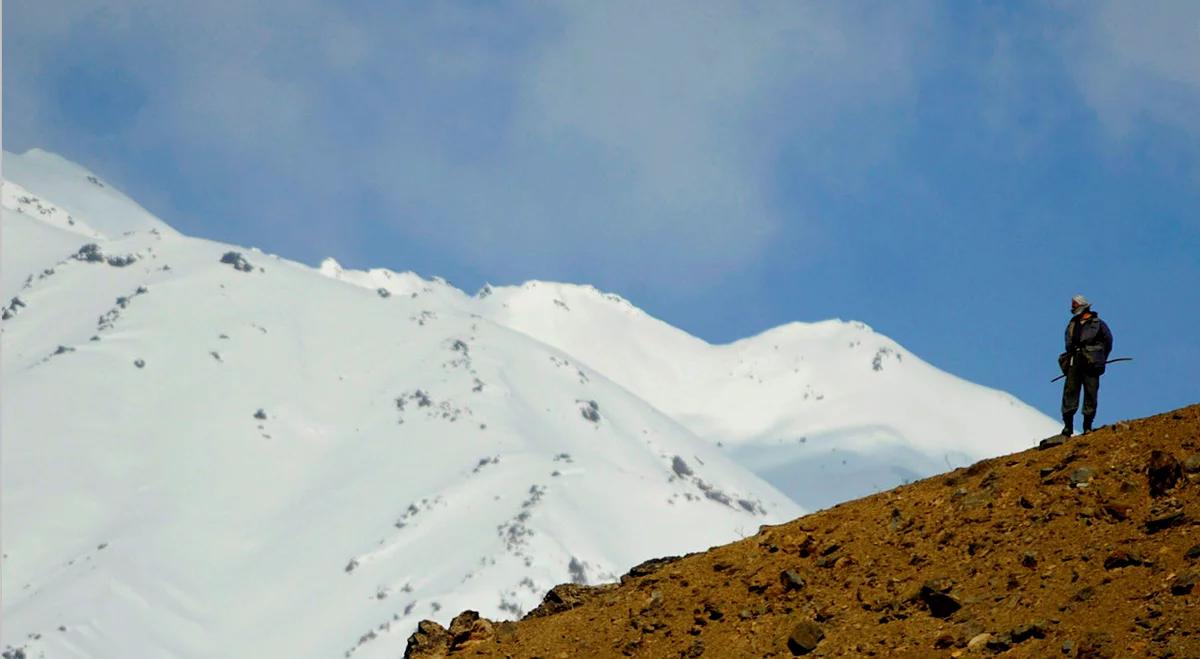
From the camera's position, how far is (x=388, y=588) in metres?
160

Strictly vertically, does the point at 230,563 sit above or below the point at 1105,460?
above

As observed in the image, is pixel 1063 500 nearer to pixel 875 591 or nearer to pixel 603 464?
pixel 875 591

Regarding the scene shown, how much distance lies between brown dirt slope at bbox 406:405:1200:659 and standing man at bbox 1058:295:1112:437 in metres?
1.47

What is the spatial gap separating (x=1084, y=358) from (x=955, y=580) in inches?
219

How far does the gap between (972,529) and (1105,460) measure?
2006 millimetres

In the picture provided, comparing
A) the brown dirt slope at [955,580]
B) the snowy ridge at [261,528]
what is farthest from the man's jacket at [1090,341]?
the snowy ridge at [261,528]

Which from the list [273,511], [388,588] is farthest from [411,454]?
[388,588]

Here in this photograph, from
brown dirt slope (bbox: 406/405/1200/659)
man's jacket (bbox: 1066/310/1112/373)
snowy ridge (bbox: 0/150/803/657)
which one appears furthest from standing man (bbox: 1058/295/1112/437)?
snowy ridge (bbox: 0/150/803/657)

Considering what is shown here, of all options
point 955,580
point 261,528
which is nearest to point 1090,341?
point 955,580

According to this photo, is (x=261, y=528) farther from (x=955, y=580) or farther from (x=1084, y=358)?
(x=955, y=580)

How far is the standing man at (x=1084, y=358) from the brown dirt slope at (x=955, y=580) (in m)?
1.47

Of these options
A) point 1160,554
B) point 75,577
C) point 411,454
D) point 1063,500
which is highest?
point 411,454

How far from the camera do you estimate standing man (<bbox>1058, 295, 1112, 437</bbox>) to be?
19312 millimetres

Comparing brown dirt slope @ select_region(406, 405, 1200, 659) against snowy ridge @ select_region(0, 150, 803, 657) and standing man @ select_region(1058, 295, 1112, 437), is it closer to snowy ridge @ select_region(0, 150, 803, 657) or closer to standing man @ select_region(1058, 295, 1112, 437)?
standing man @ select_region(1058, 295, 1112, 437)
